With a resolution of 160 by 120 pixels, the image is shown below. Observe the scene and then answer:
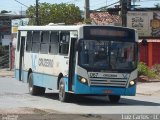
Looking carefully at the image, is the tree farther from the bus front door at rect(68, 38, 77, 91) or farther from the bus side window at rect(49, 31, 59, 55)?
the bus front door at rect(68, 38, 77, 91)

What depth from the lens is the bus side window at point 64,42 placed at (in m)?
21.4

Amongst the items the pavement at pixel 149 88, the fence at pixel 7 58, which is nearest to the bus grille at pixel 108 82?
the pavement at pixel 149 88

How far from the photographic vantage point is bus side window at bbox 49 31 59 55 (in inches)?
880

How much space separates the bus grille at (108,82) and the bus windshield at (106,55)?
43cm

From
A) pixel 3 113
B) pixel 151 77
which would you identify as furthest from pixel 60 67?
pixel 151 77

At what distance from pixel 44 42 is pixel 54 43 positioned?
48.4 inches

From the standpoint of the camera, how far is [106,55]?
2059 centimetres

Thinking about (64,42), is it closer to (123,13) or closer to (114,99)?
(114,99)

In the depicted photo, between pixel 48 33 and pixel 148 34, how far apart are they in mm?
28645

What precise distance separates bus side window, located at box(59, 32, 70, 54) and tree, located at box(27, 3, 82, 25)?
44.1 meters

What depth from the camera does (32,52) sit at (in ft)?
82.8

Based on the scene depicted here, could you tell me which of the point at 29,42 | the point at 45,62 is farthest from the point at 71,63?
the point at 29,42

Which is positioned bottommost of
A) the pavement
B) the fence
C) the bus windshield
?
the fence

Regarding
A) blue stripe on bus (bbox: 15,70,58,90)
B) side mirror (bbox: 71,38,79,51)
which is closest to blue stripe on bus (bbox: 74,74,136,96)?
side mirror (bbox: 71,38,79,51)
